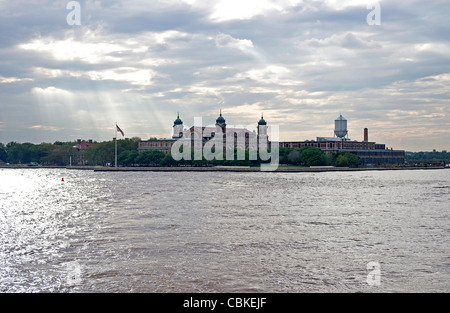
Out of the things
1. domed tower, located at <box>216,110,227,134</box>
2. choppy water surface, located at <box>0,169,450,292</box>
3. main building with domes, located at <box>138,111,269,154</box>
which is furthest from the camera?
domed tower, located at <box>216,110,227,134</box>

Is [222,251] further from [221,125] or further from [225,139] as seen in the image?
[221,125]

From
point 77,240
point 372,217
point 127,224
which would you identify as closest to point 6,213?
point 127,224

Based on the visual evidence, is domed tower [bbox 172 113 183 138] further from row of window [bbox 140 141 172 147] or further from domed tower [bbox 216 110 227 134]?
domed tower [bbox 216 110 227 134]

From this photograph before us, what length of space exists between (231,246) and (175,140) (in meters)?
163

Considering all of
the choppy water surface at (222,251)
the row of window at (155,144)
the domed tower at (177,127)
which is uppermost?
the domed tower at (177,127)

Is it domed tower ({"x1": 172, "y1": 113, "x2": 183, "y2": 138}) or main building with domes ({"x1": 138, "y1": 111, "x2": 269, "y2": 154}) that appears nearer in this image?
main building with domes ({"x1": 138, "y1": 111, "x2": 269, "y2": 154})

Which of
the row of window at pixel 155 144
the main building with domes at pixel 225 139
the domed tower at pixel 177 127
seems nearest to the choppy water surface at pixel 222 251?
the main building with domes at pixel 225 139

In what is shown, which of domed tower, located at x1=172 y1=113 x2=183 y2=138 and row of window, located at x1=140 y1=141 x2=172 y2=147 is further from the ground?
domed tower, located at x1=172 y1=113 x2=183 y2=138

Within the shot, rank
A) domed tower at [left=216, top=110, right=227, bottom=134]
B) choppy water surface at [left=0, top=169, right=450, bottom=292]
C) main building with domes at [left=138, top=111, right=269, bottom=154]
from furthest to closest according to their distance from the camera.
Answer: domed tower at [left=216, top=110, right=227, bottom=134] < main building with domes at [left=138, top=111, right=269, bottom=154] < choppy water surface at [left=0, top=169, right=450, bottom=292]

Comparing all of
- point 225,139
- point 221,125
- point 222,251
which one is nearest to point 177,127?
point 221,125

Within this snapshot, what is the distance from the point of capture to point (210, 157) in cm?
15862

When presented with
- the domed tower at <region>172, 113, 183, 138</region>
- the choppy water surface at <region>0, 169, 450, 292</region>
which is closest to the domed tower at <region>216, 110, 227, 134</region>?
the domed tower at <region>172, 113, 183, 138</region>

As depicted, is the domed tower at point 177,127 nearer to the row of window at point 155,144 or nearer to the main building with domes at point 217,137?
the main building with domes at point 217,137
